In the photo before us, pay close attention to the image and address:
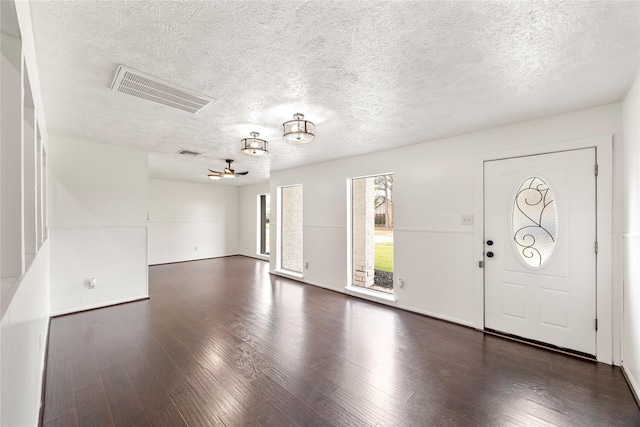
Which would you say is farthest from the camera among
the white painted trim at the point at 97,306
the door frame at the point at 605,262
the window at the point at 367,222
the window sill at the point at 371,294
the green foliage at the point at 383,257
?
the green foliage at the point at 383,257

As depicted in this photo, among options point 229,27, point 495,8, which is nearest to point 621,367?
point 495,8

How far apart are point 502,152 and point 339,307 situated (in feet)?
10.2

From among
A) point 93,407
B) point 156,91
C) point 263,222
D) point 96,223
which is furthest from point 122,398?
point 263,222

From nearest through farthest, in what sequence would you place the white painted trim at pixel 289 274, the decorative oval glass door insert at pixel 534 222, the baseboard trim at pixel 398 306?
the decorative oval glass door insert at pixel 534 222, the baseboard trim at pixel 398 306, the white painted trim at pixel 289 274

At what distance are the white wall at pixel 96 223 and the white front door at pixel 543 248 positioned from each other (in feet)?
17.3

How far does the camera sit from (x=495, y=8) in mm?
1424

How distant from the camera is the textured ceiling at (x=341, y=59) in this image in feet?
4.79

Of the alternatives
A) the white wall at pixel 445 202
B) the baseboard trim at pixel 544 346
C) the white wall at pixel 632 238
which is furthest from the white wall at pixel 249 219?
the white wall at pixel 632 238

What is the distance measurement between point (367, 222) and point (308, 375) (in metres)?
3.28

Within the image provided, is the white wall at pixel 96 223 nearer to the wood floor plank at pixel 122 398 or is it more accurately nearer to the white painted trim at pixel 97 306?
the white painted trim at pixel 97 306

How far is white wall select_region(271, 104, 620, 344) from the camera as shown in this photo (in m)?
2.93

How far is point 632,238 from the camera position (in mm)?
2227

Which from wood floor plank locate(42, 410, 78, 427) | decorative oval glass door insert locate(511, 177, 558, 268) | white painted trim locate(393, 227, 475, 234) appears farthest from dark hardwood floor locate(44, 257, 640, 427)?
white painted trim locate(393, 227, 475, 234)

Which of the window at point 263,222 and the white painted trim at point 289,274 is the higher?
the window at point 263,222
